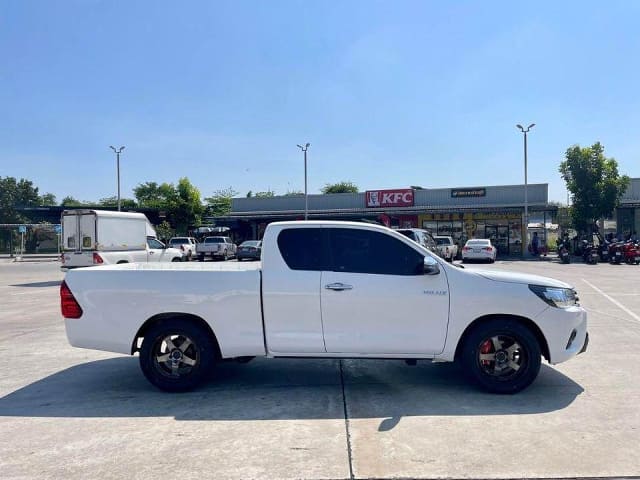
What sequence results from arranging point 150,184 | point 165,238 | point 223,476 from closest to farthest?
point 223,476, point 165,238, point 150,184

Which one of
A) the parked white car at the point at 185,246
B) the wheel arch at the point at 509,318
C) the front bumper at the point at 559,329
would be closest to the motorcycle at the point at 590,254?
the parked white car at the point at 185,246

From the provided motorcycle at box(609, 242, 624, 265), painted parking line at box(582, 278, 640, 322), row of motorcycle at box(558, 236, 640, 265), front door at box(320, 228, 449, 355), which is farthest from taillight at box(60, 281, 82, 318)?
motorcycle at box(609, 242, 624, 265)

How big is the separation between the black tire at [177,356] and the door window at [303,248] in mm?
1279

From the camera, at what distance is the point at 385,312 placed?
5750mm

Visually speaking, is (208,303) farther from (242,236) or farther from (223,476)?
(242,236)

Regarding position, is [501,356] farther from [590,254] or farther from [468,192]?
[468,192]

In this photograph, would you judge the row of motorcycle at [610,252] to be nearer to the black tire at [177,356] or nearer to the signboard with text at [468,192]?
the signboard with text at [468,192]

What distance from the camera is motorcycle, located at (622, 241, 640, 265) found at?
29609mm

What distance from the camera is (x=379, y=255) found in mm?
5914

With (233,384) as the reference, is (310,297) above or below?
above

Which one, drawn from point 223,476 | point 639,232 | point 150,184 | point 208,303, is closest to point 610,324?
point 208,303

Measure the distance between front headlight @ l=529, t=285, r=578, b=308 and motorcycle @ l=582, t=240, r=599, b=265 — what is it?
27307mm

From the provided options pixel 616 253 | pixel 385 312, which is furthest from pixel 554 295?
pixel 616 253

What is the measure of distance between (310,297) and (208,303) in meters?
1.14
